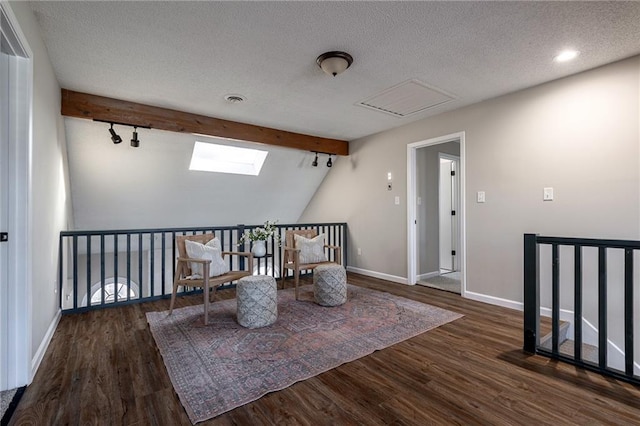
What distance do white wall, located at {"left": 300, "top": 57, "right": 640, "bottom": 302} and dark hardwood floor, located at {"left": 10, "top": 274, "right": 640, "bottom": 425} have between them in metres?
1.18

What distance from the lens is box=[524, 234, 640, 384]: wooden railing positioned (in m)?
1.88

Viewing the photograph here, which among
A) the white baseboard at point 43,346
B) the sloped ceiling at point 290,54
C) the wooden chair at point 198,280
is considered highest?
the sloped ceiling at point 290,54

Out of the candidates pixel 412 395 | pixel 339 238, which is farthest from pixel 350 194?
pixel 412 395

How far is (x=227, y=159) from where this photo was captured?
201 inches

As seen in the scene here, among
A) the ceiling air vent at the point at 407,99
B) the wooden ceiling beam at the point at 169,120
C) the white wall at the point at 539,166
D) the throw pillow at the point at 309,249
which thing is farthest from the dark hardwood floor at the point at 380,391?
the ceiling air vent at the point at 407,99

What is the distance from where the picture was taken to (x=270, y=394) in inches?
68.1

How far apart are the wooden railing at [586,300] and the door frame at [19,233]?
332 centimetres

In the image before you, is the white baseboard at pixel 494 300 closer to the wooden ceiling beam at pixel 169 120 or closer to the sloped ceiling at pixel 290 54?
the sloped ceiling at pixel 290 54

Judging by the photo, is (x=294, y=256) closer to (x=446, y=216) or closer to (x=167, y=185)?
(x=167, y=185)

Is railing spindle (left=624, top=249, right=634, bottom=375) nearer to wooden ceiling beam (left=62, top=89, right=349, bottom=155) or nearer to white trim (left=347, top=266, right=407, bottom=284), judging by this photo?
white trim (left=347, top=266, right=407, bottom=284)

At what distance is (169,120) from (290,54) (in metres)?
1.99

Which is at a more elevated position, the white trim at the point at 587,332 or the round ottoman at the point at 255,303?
the round ottoman at the point at 255,303

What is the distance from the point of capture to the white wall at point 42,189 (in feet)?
6.40

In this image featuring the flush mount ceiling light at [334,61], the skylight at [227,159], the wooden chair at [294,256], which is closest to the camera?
the flush mount ceiling light at [334,61]
